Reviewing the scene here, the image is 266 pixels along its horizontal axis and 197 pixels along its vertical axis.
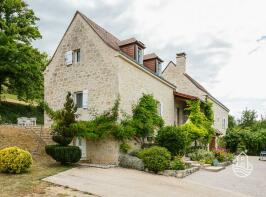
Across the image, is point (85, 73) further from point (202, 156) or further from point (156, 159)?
point (202, 156)

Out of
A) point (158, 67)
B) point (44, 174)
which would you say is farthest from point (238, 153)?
point (44, 174)

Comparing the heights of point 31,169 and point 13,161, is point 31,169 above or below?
below

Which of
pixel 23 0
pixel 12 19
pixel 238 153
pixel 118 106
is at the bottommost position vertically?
pixel 238 153

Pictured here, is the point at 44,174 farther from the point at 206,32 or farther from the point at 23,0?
the point at 23,0

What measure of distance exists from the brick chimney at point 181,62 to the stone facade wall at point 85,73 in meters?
13.1

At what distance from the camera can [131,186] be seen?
35.7 feet

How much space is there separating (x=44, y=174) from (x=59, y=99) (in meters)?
8.96

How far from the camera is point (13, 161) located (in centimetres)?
1175

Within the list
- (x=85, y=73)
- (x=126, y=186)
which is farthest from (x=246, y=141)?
(x=126, y=186)

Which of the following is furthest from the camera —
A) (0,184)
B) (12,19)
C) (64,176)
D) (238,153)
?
(238,153)

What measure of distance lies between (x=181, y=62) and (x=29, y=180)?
73.0ft

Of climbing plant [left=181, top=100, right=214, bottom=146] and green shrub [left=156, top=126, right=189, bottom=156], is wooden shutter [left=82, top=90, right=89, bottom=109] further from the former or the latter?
climbing plant [left=181, top=100, right=214, bottom=146]

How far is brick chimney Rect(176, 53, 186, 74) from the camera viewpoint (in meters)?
29.4

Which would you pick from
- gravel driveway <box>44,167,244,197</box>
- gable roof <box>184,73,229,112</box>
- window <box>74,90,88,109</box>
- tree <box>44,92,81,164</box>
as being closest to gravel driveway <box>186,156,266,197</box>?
gravel driveway <box>44,167,244,197</box>
